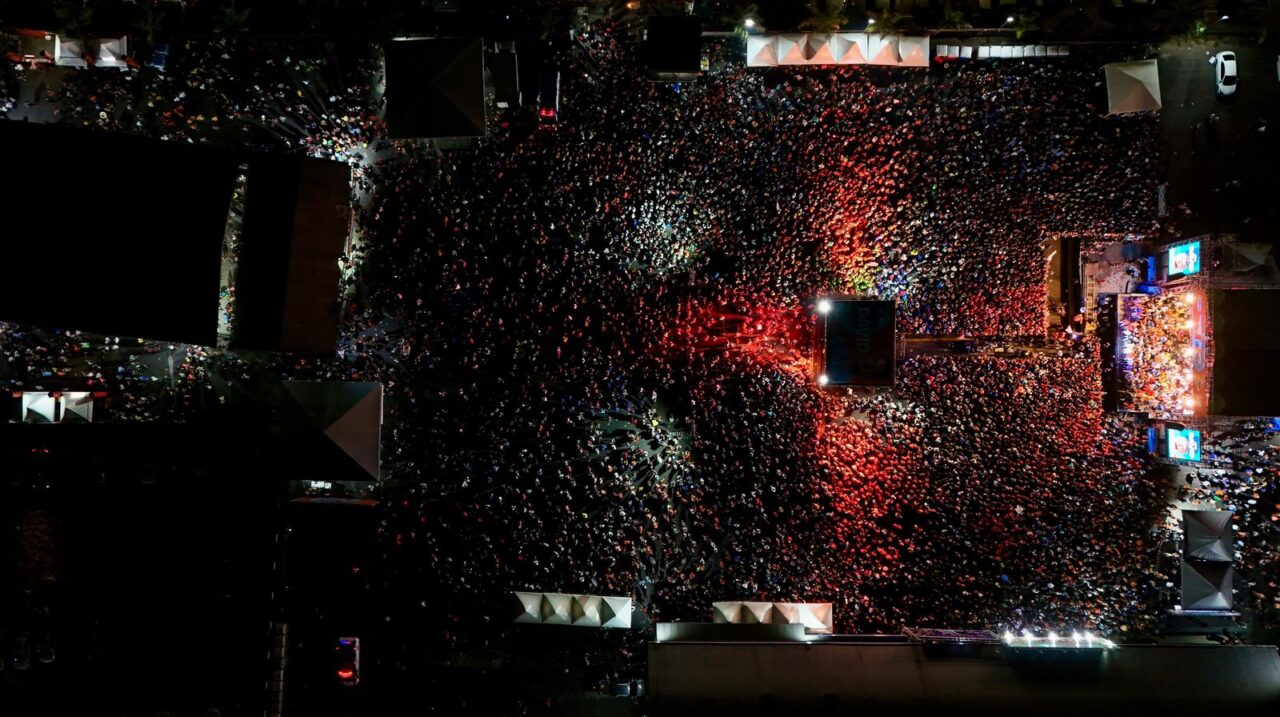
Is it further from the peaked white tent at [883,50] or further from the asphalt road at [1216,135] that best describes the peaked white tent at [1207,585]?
the peaked white tent at [883,50]

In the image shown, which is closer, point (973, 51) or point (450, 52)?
point (450, 52)

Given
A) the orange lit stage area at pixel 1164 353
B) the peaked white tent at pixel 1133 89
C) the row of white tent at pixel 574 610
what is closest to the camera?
the orange lit stage area at pixel 1164 353

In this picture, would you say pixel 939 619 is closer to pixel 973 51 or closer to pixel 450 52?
pixel 973 51

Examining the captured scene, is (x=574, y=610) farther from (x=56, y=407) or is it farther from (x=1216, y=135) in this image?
(x=1216, y=135)

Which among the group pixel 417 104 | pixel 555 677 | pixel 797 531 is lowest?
pixel 555 677

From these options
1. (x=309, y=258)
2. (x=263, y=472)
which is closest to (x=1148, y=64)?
(x=309, y=258)

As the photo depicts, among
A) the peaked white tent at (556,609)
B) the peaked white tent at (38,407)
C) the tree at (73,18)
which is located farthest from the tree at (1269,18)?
the peaked white tent at (38,407)
